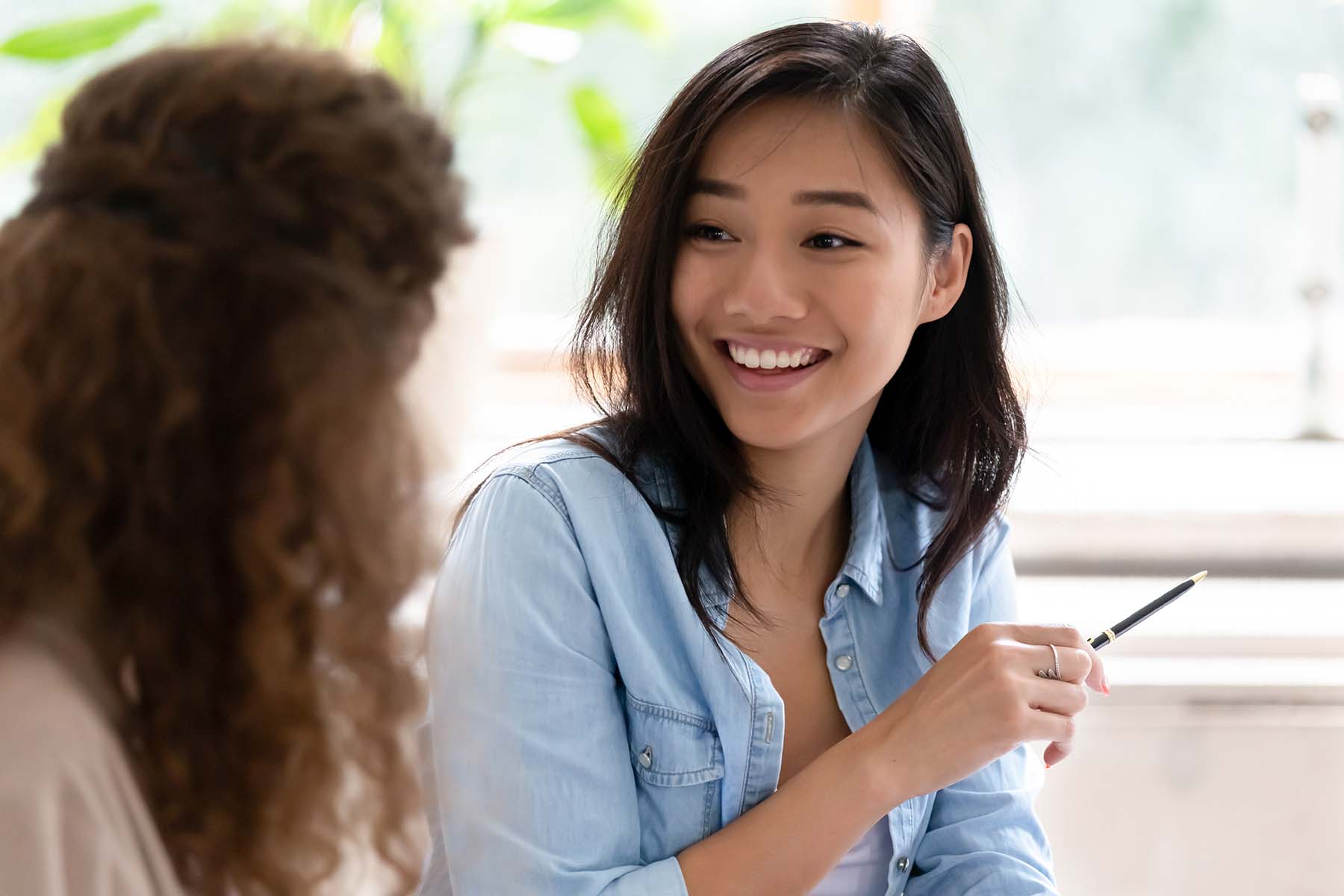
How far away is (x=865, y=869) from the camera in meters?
1.09

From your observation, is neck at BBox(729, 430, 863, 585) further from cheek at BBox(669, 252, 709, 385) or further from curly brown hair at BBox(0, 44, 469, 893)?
curly brown hair at BBox(0, 44, 469, 893)

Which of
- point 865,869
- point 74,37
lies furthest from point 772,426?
point 74,37

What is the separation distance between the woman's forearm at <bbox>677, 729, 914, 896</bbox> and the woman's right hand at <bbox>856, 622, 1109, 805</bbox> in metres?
0.02

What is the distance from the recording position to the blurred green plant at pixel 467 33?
1.70 meters

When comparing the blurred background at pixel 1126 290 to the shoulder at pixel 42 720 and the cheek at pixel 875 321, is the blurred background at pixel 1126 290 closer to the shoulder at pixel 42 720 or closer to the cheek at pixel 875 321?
the cheek at pixel 875 321

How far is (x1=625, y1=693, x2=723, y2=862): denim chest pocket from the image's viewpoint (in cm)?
100

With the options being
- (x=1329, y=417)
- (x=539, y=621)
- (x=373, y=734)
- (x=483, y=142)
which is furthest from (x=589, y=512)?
(x=1329, y=417)

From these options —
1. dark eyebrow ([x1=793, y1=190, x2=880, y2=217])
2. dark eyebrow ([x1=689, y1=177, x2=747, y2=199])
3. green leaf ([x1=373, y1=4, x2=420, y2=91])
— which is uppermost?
green leaf ([x1=373, y1=4, x2=420, y2=91])

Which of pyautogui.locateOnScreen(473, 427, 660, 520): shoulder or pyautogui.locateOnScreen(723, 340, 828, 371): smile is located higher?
pyautogui.locateOnScreen(723, 340, 828, 371): smile

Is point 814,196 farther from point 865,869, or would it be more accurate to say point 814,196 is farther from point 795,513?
point 865,869

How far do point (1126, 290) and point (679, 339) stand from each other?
4.03 feet

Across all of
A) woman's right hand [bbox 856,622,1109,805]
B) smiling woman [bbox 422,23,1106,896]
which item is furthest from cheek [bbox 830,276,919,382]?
woman's right hand [bbox 856,622,1109,805]

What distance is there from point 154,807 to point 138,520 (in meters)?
0.14

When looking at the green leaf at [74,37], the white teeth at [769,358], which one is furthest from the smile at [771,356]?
the green leaf at [74,37]
